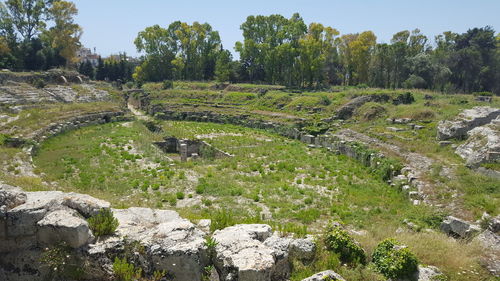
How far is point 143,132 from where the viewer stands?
28703 mm

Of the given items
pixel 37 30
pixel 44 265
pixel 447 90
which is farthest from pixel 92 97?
pixel 447 90

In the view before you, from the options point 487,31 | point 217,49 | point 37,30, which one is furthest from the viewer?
point 217,49

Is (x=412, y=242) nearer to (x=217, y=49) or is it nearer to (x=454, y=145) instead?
(x=454, y=145)

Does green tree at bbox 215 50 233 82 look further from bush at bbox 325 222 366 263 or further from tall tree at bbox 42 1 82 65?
bush at bbox 325 222 366 263

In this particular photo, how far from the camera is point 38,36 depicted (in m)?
56.9

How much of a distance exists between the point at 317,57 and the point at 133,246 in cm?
4972

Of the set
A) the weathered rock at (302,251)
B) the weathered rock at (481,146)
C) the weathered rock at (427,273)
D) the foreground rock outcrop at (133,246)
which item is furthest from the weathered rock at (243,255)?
the weathered rock at (481,146)

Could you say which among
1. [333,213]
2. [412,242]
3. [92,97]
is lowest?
[333,213]

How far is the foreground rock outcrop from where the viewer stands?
605cm

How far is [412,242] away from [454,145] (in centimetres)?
1448

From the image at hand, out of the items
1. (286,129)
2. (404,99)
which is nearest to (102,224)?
(286,129)

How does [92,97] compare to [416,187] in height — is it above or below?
above

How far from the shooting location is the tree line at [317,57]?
4600 centimetres

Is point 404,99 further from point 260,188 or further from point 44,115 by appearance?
point 44,115
